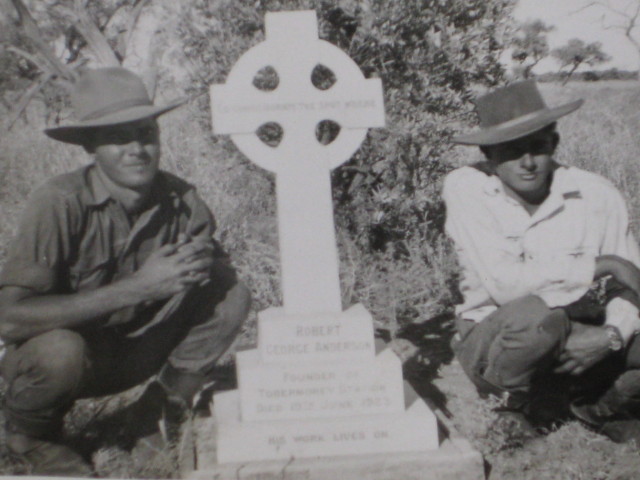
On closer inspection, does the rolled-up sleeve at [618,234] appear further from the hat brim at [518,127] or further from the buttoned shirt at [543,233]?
the hat brim at [518,127]

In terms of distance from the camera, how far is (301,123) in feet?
10.3

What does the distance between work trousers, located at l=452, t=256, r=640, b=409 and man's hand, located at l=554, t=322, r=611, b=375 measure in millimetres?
35

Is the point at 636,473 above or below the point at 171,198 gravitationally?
below

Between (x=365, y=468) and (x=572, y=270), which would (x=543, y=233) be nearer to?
(x=572, y=270)

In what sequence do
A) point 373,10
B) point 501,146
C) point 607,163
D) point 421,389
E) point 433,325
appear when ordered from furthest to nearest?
point 607,163 → point 433,325 → point 373,10 → point 421,389 → point 501,146

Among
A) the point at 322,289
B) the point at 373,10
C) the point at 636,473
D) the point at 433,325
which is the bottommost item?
the point at 636,473

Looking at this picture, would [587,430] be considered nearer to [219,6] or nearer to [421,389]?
[421,389]

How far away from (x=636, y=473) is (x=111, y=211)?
2505mm

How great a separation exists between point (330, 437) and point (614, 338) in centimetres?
126

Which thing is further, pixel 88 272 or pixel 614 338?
pixel 88 272

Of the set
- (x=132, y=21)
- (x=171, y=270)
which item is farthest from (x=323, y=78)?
(x=132, y=21)

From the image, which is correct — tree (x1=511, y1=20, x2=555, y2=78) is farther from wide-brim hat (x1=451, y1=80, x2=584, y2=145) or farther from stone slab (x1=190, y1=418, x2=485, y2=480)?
stone slab (x1=190, y1=418, x2=485, y2=480)

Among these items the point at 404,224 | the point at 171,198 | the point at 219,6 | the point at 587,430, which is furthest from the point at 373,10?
the point at 587,430

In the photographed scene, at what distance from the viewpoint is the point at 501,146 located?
10.4 feet
